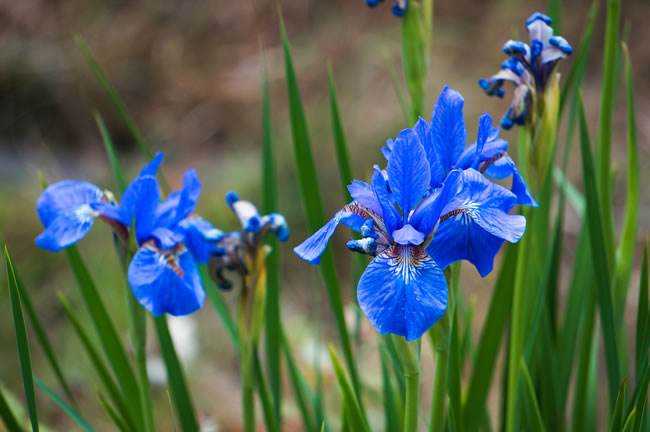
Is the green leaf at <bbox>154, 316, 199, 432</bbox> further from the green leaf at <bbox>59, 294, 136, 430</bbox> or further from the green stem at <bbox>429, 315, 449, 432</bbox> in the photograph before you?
the green stem at <bbox>429, 315, 449, 432</bbox>

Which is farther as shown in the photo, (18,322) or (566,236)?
(566,236)

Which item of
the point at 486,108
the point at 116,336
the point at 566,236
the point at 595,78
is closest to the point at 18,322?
the point at 116,336

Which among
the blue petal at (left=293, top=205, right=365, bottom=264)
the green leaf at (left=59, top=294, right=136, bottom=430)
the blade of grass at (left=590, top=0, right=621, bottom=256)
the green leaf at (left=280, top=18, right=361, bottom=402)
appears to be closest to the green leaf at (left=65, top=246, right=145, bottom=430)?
the green leaf at (left=59, top=294, right=136, bottom=430)

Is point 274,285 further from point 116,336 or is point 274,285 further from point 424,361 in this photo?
point 424,361

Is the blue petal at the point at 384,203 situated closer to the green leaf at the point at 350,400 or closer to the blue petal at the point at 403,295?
the blue petal at the point at 403,295

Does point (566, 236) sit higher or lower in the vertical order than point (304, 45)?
lower
